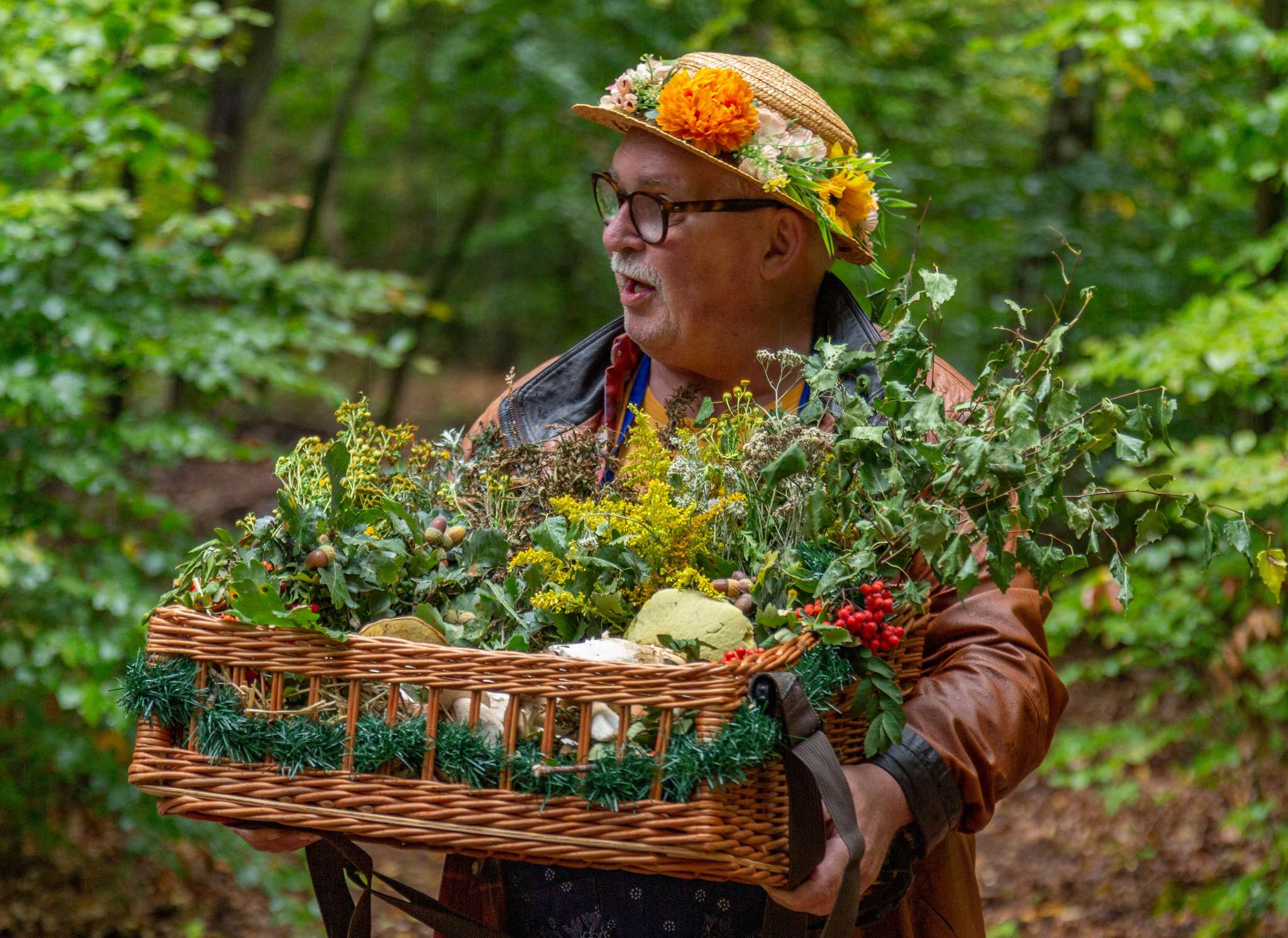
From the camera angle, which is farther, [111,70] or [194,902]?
[194,902]

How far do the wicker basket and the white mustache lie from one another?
92 centimetres

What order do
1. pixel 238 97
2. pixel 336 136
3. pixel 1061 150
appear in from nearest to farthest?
A: 1. pixel 238 97
2. pixel 1061 150
3. pixel 336 136

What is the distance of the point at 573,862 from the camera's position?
63.7 inches

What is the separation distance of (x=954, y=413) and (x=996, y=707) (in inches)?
17.7

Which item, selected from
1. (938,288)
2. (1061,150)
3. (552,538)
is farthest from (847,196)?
(1061,150)

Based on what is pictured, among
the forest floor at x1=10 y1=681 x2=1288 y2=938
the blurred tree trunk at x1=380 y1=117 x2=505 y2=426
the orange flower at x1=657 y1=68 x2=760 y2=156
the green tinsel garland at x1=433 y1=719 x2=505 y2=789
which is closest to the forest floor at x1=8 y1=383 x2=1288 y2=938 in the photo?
the forest floor at x1=10 y1=681 x2=1288 y2=938

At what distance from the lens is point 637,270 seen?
237cm

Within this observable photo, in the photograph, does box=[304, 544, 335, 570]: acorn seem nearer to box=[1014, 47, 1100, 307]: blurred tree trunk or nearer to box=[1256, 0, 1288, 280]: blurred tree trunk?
box=[1256, 0, 1288, 280]: blurred tree trunk

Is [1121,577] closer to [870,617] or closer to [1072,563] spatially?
[1072,563]

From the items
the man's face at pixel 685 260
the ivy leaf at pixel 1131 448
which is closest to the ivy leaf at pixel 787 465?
the ivy leaf at pixel 1131 448

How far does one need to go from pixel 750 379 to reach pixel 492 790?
112cm

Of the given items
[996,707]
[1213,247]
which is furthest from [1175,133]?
[996,707]

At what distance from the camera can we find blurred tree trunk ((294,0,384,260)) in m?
10.4

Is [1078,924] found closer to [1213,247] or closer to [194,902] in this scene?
[1213,247]
